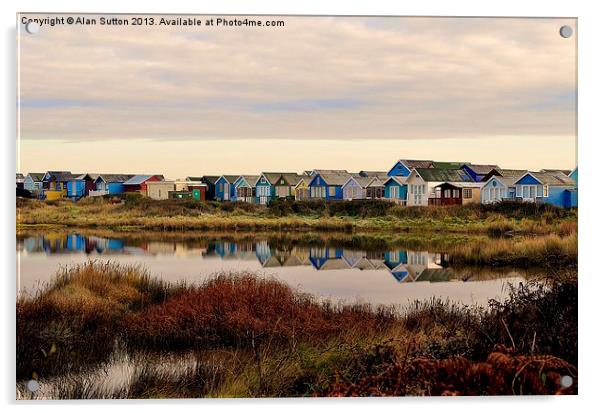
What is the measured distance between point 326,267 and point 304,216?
24.6 inches

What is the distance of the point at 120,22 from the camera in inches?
260

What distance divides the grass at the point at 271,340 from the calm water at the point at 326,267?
0.12m

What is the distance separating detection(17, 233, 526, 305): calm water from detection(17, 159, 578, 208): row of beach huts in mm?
536

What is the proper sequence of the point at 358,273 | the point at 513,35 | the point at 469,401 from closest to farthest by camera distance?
the point at 469,401
the point at 513,35
the point at 358,273

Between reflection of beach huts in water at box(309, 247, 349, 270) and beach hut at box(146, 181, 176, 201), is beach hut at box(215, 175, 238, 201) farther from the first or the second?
reflection of beach huts in water at box(309, 247, 349, 270)

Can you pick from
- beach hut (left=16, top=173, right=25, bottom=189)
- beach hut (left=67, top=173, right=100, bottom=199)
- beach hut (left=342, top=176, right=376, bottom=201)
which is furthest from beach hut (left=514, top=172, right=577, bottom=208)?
beach hut (left=16, top=173, right=25, bottom=189)

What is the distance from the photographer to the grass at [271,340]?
638cm

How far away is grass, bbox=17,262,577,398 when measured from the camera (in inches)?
251

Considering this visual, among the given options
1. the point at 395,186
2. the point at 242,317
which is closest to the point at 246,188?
the point at 242,317

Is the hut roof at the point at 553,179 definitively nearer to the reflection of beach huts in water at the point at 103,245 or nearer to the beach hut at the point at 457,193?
the beach hut at the point at 457,193

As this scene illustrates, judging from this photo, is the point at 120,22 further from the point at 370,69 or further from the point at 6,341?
the point at 6,341

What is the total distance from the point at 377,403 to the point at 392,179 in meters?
2.31

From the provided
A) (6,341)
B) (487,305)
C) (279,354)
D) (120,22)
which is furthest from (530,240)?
(6,341)

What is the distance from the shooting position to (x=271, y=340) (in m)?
6.85
